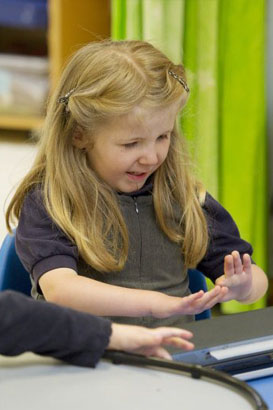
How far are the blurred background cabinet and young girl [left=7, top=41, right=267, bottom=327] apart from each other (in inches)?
66.2

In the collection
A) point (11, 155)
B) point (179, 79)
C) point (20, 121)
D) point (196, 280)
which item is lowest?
point (11, 155)

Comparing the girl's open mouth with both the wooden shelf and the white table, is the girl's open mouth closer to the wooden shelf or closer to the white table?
the white table

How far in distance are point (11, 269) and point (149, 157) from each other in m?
0.28

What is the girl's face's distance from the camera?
1.08m

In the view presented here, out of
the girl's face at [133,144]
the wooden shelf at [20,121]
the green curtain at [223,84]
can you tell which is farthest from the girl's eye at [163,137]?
the wooden shelf at [20,121]

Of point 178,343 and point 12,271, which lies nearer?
point 178,343

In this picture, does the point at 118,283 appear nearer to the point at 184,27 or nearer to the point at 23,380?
the point at 23,380

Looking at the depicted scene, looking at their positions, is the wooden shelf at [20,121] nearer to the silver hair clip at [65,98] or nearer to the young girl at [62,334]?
the silver hair clip at [65,98]

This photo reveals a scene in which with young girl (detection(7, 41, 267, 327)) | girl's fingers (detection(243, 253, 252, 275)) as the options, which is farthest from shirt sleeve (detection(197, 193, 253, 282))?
girl's fingers (detection(243, 253, 252, 275))

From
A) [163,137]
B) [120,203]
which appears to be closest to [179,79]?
[163,137]

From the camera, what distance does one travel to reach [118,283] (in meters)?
1.15

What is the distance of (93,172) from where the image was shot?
1.16 m

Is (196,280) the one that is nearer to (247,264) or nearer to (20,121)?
(247,264)

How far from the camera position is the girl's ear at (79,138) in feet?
3.79
